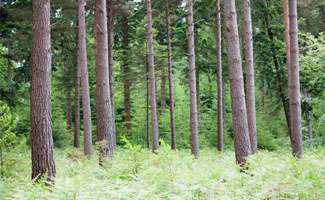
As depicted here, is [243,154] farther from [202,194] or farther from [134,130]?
[134,130]

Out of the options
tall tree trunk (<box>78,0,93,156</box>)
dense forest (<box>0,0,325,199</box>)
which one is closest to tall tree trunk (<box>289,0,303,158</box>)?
dense forest (<box>0,0,325,199</box>)

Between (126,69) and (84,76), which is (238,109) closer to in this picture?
(84,76)

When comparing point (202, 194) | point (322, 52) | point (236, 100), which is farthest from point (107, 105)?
point (322, 52)

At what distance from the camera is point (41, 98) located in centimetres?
640

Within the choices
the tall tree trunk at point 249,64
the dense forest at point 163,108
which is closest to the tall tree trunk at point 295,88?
the dense forest at point 163,108

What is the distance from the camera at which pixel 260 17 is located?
1823cm

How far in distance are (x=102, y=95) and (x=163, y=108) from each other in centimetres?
1554

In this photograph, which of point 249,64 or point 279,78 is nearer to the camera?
point 249,64

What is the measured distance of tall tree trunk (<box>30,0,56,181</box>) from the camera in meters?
6.34

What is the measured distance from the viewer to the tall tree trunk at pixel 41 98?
6344mm

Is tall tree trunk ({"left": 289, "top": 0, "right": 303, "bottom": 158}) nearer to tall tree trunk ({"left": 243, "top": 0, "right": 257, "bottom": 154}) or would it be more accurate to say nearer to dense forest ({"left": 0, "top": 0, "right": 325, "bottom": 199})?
dense forest ({"left": 0, "top": 0, "right": 325, "bottom": 199})

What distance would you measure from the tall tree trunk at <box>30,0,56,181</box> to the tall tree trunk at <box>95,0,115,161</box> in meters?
2.30

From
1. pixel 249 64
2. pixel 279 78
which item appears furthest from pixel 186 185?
pixel 279 78

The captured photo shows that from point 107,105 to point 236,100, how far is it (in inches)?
147
